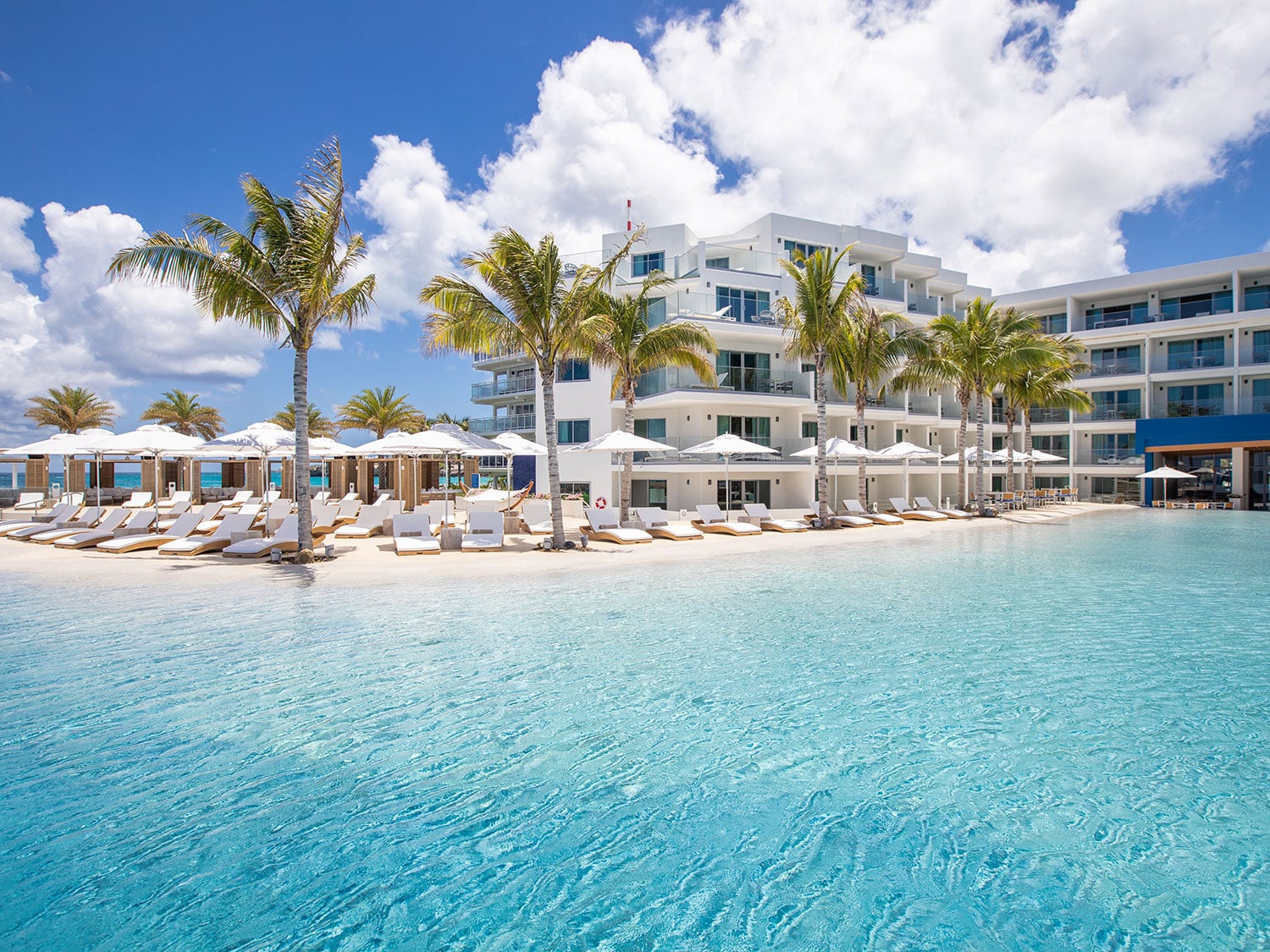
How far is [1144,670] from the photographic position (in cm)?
698

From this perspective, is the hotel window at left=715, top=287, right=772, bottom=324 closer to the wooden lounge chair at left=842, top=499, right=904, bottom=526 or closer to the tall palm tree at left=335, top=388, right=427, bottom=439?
the wooden lounge chair at left=842, top=499, right=904, bottom=526

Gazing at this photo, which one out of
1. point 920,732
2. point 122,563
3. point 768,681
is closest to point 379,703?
point 768,681

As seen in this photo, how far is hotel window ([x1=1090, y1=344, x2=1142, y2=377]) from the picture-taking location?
39.7m

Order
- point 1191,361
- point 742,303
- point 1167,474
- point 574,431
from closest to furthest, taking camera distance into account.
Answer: point 742,303 → point 574,431 → point 1167,474 → point 1191,361

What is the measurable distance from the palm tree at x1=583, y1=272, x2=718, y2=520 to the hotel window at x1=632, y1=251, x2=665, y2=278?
12674 millimetres

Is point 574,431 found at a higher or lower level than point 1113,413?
lower

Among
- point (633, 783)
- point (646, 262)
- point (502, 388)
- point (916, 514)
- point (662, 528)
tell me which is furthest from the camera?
point (502, 388)

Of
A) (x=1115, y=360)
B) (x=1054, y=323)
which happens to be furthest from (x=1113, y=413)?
(x=1054, y=323)

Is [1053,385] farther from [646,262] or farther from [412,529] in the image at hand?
[412,529]

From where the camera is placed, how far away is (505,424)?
46750 mm

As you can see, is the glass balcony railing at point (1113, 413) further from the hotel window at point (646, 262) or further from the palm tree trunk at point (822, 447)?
the hotel window at point (646, 262)

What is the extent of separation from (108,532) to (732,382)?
73.7 feet

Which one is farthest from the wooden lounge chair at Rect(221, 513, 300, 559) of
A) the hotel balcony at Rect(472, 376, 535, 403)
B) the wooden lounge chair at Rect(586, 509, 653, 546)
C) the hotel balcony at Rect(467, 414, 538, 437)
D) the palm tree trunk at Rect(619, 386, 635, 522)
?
the hotel balcony at Rect(472, 376, 535, 403)

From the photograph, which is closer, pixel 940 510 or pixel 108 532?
pixel 108 532
